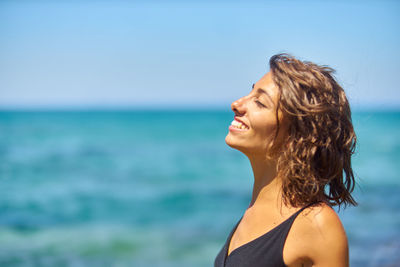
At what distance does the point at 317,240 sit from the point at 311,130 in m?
0.52

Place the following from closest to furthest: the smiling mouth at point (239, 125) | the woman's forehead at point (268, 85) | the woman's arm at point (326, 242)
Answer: the woman's arm at point (326, 242), the woman's forehead at point (268, 85), the smiling mouth at point (239, 125)

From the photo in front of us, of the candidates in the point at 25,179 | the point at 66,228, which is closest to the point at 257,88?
the point at 66,228

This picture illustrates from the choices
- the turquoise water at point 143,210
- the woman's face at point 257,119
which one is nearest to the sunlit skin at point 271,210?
the woman's face at point 257,119

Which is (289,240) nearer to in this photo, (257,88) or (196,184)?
(257,88)

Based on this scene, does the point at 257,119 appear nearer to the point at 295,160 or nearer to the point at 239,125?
the point at 239,125

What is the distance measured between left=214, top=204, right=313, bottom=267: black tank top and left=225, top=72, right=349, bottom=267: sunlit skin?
0.09ft

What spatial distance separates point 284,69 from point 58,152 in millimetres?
28464

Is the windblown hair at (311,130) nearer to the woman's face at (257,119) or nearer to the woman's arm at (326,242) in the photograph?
the woman's face at (257,119)

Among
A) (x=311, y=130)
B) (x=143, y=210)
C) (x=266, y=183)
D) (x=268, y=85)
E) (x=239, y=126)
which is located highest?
(x=268, y=85)

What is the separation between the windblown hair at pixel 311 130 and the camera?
204 cm

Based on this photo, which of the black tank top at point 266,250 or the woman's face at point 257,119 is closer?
the black tank top at point 266,250

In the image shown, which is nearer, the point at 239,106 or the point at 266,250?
the point at 266,250

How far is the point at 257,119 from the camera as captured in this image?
2168mm

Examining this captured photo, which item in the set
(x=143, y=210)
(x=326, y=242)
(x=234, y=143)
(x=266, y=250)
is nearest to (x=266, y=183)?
(x=234, y=143)
